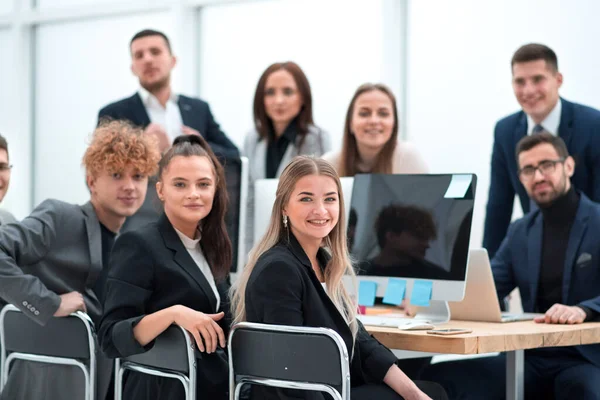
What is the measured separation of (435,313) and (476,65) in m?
2.97

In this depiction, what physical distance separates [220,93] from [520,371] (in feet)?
14.6

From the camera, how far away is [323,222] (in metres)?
2.78

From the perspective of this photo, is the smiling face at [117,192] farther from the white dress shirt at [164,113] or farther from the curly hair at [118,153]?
the white dress shirt at [164,113]

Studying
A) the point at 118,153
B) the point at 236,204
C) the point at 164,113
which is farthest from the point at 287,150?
the point at 118,153

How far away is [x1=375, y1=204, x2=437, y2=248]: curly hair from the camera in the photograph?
3.16 m

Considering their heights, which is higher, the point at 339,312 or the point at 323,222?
the point at 323,222

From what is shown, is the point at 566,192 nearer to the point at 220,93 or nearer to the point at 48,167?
the point at 220,93

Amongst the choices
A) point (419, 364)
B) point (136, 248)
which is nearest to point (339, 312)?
point (136, 248)

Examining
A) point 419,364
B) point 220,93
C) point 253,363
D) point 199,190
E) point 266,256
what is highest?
point 220,93

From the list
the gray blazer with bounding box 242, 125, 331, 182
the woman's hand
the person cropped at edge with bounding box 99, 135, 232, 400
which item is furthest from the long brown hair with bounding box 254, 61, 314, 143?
the woman's hand

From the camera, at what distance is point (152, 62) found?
5113 millimetres

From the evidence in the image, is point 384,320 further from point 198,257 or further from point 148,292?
point 148,292

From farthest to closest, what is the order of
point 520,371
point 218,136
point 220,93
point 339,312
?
point 220,93 → point 218,136 → point 520,371 → point 339,312

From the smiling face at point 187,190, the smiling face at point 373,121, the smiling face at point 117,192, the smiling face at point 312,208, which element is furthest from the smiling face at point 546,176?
the smiling face at point 117,192
